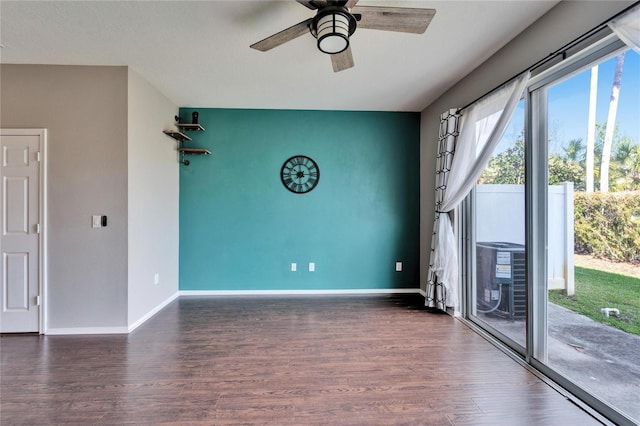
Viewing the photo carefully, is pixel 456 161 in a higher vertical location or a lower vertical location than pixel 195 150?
lower

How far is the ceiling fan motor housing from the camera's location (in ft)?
5.51

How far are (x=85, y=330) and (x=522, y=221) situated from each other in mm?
4266

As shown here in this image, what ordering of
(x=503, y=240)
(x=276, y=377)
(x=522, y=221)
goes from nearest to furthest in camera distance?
(x=276, y=377) → (x=522, y=221) → (x=503, y=240)

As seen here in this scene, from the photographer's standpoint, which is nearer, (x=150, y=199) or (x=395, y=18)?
(x=395, y=18)

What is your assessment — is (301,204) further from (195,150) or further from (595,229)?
(595,229)

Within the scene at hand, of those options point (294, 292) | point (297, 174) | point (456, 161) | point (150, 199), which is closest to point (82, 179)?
point (150, 199)

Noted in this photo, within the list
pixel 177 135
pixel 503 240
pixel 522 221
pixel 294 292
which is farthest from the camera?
pixel 294 292

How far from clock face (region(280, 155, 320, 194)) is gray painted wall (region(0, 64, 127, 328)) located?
6.51 feet

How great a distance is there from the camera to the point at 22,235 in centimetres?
284

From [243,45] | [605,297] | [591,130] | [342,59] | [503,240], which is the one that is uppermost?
[243,45]

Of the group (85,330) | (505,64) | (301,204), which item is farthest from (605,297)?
(85,330)

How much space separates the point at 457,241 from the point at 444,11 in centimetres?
227

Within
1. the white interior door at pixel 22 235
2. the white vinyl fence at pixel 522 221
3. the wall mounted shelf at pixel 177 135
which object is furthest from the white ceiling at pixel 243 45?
the white vinyl fence at pixel 522 221

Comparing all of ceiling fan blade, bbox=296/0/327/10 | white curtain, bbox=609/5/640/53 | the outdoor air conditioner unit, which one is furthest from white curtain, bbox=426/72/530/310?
ceiling fan blade, bbox=296/0/327/10
